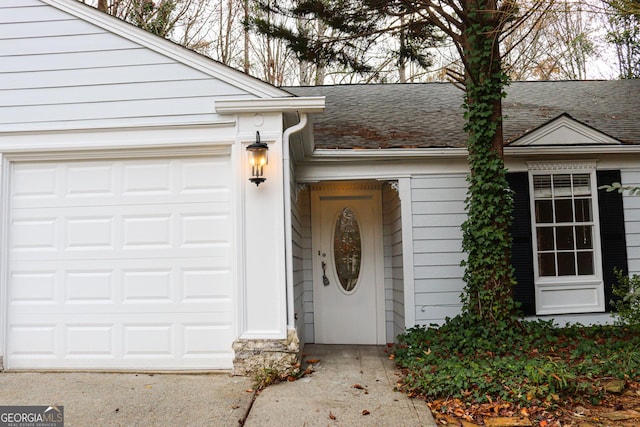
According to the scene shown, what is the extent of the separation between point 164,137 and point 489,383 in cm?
362

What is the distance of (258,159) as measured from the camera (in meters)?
4.20

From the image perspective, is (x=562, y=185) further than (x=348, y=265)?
No

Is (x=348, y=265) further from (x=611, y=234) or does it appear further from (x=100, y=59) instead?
(x=100, y=59)

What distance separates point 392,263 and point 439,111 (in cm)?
264

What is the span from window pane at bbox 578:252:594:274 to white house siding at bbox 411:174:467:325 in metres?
1.52

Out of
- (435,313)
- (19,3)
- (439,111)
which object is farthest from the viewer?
(439,111)

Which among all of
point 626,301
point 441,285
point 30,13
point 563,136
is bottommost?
point 626,301

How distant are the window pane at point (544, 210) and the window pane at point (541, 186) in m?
0.07

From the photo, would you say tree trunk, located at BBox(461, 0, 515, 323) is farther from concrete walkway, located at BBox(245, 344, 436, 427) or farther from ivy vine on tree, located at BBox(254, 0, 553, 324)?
concrete walkway, located at BBox(245, 344, 436, 427)

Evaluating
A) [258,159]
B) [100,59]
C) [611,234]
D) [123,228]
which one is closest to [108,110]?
[100,59]

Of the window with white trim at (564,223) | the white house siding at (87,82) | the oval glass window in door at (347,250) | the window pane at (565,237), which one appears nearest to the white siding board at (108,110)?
the white house siding at (87,82)

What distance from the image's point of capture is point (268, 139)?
4418 millimetres

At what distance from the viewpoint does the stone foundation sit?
4.18 m

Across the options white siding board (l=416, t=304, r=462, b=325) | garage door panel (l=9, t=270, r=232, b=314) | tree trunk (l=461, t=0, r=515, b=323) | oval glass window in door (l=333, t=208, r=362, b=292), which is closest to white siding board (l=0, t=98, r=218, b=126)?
garage door panel (l=9, t=270, r=232, b=314)
